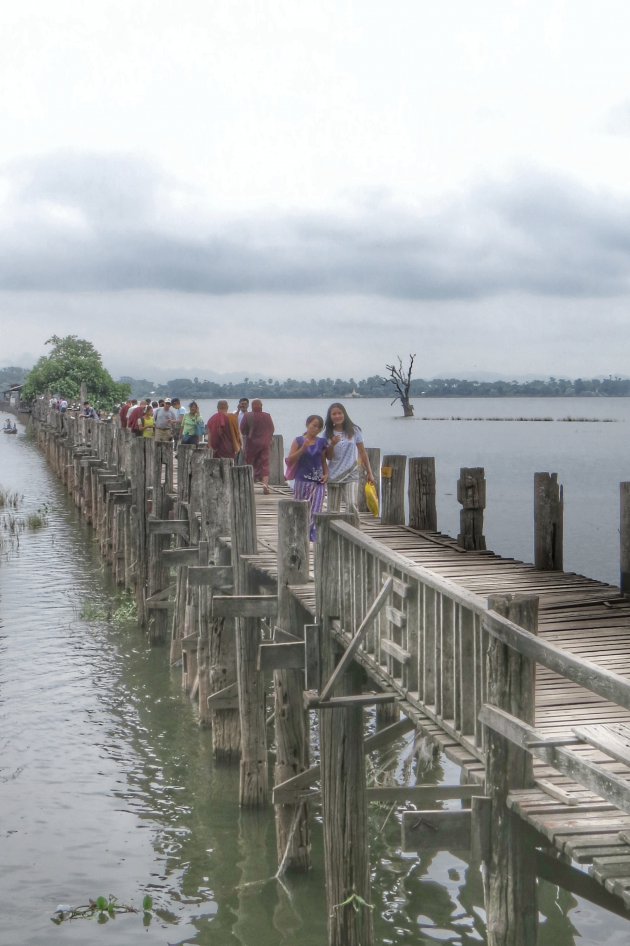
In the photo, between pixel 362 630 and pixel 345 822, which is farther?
pixel 345 822

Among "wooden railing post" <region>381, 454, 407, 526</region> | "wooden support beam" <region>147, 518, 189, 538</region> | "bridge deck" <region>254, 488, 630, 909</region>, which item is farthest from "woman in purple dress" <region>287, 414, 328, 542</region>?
"wooden support beam" <region>147, 518, 189, 538</region>

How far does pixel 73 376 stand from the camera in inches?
3280

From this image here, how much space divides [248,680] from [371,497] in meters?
3.89

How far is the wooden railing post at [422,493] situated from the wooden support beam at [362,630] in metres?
5.43

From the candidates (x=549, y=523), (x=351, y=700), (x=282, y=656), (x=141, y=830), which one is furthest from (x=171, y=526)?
(x=351, y=700)

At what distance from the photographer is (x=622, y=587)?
32.3 ft

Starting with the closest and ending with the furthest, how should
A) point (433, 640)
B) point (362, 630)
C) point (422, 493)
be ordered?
point (433, 640) < point (362, 630) < point (422, 493)

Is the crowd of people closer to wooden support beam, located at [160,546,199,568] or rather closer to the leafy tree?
wooden support beam, located at [160,546,199,568]


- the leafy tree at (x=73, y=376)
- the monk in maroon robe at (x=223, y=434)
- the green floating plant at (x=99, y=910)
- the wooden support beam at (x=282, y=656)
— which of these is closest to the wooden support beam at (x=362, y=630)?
the wooden support beam at (x=282, y=656)

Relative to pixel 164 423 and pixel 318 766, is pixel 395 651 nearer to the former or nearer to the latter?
pixel 318 766

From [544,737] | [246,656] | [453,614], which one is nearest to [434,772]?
[246,656]

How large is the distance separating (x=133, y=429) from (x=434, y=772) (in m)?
17.7

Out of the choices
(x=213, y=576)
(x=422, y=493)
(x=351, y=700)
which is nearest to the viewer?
(x=351, y=700)

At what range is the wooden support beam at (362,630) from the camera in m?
7.14
